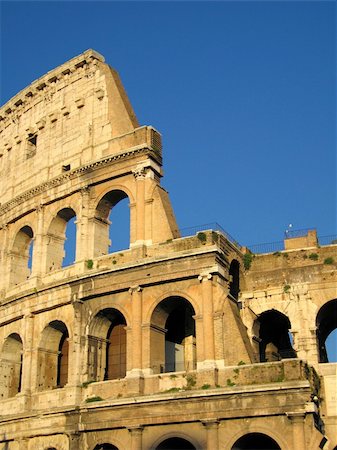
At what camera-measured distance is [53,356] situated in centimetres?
2612

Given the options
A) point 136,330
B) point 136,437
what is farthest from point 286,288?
point 136,437

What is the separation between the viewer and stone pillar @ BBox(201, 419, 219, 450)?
2031cm

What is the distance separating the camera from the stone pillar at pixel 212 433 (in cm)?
2031

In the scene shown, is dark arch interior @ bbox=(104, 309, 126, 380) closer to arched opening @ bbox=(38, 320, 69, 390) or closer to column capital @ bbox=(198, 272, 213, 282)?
arched opening @ bbox=(38, 320, 69, 390)

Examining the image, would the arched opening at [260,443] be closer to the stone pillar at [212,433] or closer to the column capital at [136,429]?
the stone pillar at [212,433]

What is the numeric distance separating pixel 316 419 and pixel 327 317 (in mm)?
6844

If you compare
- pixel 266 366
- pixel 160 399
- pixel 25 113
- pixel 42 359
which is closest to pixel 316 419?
pixel 266 366

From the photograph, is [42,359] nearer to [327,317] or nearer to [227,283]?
[227,283]

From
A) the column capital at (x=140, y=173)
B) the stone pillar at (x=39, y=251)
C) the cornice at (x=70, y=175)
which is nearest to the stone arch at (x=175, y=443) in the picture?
the stone pillar at (x=39, y=251)

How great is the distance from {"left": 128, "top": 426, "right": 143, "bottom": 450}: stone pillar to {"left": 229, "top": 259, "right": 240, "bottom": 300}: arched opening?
6459mm

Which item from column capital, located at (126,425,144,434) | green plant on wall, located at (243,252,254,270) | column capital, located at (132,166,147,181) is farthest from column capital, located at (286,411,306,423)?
column capital, located at (132,166,147,181)

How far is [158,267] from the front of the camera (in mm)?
23250

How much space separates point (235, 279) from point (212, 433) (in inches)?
275

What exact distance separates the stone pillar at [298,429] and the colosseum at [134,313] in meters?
0.04
